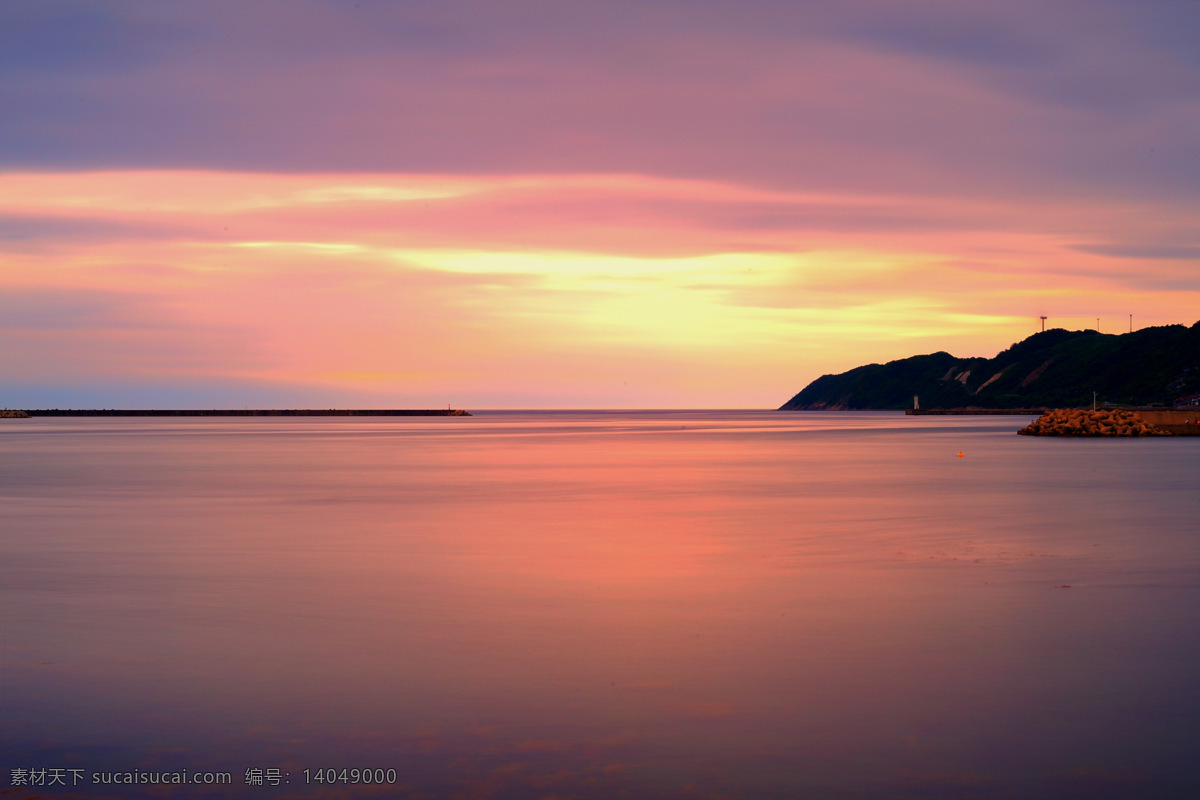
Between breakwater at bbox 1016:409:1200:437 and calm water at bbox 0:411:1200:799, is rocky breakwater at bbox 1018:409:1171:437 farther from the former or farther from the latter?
calm water at bbox 0:411:1200:799

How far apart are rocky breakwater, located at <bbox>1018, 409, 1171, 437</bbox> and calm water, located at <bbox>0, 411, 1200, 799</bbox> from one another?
65.0 m

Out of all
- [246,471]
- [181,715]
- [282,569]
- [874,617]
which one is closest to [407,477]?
[246,471]

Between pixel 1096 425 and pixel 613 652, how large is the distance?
84.8 meters

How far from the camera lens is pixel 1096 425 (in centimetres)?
8581

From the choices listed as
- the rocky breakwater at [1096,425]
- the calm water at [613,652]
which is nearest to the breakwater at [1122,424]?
the rocky breakwater at [1096,425]

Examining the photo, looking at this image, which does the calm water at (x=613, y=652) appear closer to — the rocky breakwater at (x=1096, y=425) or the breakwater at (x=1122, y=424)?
the rocky breakwater at (x=1096, y=425)

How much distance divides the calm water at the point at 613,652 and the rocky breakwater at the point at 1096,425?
65005 mm

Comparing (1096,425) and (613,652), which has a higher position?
(1096,425)

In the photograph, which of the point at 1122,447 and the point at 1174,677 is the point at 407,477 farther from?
the point at 1122,447

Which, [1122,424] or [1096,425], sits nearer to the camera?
[1122,424]

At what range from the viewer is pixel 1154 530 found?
21453 millimetres

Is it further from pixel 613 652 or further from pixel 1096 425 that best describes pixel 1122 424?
pixel 613 652

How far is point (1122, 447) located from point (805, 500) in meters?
43.7

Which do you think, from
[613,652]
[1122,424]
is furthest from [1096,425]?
[613,652]
